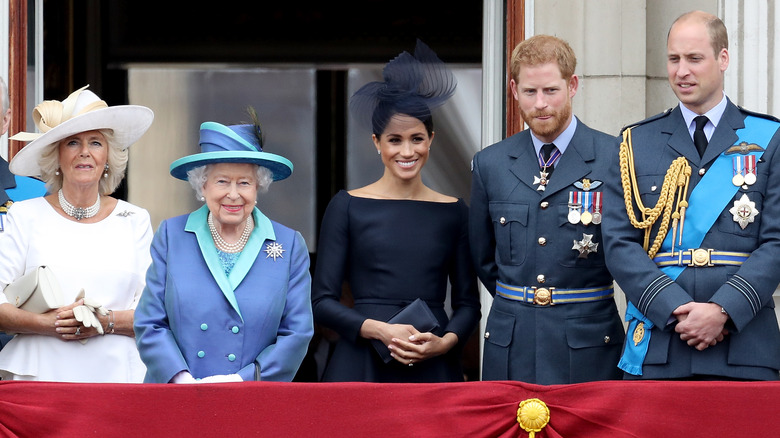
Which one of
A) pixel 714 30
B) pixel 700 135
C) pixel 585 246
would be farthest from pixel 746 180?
pixel 585 246

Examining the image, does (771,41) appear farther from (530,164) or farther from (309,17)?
(309,17)

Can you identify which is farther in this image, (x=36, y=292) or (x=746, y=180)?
(x=36, y=292)

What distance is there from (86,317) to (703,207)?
1.91m

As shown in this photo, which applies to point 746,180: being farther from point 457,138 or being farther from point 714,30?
point 457,138

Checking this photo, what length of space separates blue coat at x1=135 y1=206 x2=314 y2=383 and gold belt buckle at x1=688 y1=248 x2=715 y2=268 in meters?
1.15

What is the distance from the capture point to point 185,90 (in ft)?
28.9

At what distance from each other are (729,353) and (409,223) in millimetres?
1196

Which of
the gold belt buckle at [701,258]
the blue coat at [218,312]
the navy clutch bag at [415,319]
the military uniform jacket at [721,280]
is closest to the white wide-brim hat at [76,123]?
the blue coat at [218,312]

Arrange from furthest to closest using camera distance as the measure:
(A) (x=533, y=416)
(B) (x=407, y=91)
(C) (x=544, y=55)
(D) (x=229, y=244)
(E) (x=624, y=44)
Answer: (E) (x=624, y=44), (B) (x=407, y=91), (C) (x=544, y=55), (D) (x=229, y=244), (A) (x=533, y=416)

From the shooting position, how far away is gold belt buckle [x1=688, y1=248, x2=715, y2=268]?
3520 mm

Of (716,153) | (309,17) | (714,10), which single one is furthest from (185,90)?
(716,153)

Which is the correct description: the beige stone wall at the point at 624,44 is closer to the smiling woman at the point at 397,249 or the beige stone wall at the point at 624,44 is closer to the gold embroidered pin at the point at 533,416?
the smiling woman at the point at 397,249

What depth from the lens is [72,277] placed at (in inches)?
152

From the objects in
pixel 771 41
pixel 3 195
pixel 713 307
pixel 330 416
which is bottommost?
pixel 330 416
